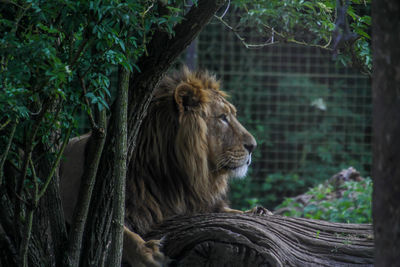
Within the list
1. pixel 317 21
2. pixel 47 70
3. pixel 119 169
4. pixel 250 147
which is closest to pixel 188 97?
pixel 250 147

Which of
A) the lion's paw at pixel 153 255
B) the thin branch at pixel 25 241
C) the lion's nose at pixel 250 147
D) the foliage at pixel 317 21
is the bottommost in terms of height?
the lion's paw at pixel 153 255

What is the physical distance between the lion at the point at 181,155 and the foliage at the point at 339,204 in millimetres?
1640

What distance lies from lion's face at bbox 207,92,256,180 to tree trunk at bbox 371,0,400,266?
1.89 metres

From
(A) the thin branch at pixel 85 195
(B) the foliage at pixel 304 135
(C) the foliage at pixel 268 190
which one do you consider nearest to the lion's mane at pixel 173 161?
(A) the thin branch at pixel 85 195

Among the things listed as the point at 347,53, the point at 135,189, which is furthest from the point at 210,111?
the point at 347,53

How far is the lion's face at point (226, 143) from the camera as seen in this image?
3.25 meters

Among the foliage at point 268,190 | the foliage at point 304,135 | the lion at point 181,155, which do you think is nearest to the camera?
the lion at point 181,155

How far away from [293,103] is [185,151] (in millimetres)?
4265

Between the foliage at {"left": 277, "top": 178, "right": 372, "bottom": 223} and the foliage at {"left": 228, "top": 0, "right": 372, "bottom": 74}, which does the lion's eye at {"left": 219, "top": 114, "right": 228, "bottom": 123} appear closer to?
the foliage at {"left": 228, "top": 0, "right": 372, "bottom": 74}

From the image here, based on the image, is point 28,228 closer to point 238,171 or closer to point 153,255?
point 153,255

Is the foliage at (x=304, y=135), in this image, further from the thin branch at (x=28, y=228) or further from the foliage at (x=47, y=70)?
the thin branch at (x=28, y=228)

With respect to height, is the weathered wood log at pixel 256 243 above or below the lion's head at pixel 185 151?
below

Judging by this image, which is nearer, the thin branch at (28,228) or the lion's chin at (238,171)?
the thin branch at (28,228)

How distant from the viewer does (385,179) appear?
4.39 ft
